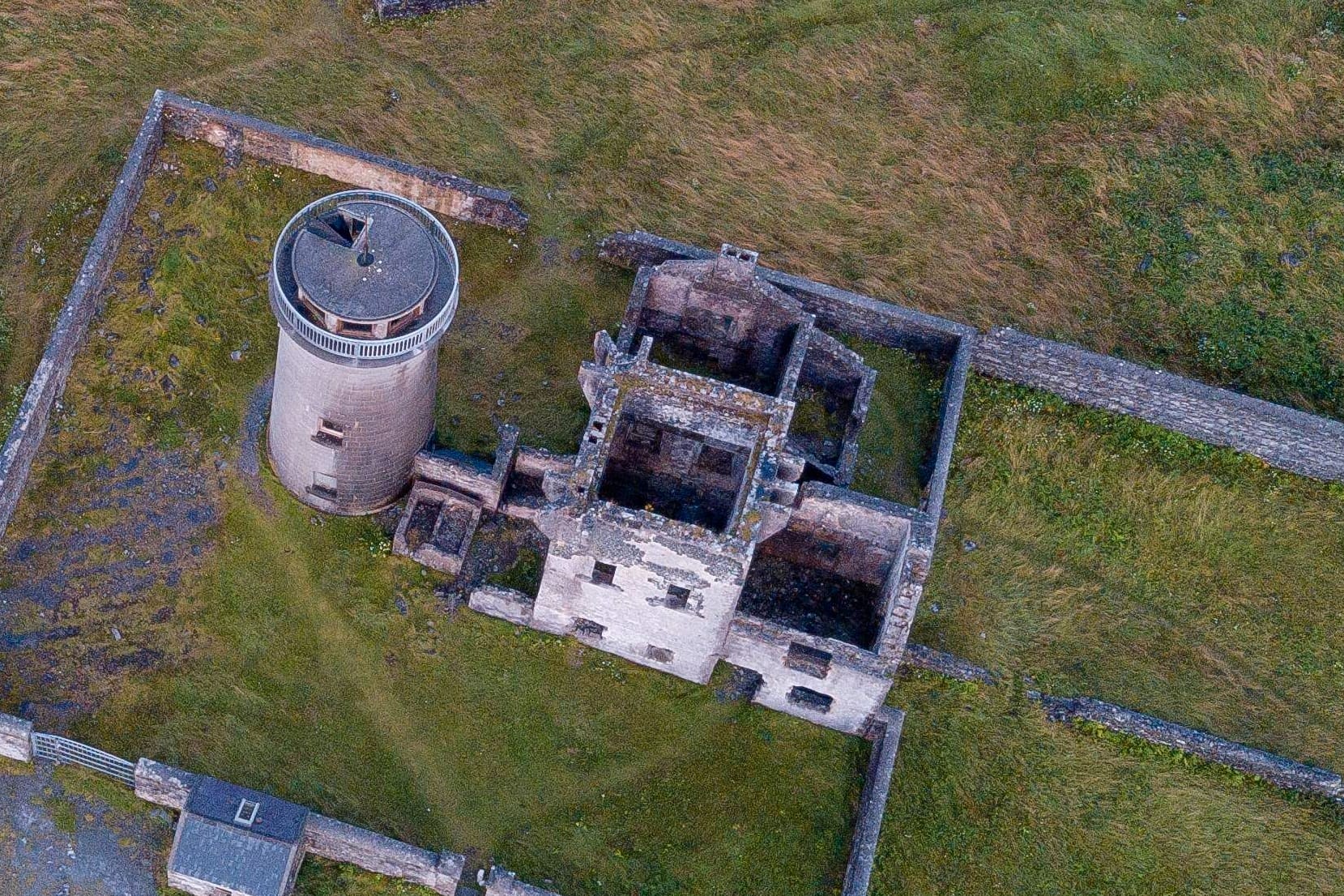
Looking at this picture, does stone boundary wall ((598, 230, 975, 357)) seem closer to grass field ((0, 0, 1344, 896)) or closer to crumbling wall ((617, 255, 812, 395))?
grass field ((0, 0, 1344, 896))

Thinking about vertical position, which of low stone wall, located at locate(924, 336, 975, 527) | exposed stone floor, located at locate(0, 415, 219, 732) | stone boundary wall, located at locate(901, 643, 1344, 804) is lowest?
exposed stone floor, located at locate(0, 415, 219, 732)

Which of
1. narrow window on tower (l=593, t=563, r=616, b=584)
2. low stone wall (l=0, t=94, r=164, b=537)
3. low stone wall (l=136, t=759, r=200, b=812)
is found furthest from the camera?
low stone wall (l=0, t=94, r=164, b=537)

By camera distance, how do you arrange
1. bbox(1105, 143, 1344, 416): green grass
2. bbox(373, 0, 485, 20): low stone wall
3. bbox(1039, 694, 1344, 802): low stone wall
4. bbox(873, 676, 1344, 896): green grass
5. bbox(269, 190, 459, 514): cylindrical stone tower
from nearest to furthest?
bbox(269, 190, 459, 514): cylindrical stone tower
bbox(873, 676, 1344, 896): green grass
bbox(1039, 694, 1344, 802): low stone wall
bbox(1105, 143, 1344, 416): green grass
bbox(373, 0, 485, 20): low stone wall

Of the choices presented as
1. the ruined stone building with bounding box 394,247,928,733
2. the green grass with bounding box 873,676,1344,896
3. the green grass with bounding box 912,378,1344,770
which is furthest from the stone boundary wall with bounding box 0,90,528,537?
the green grass with bounding box 873,676,1344,896

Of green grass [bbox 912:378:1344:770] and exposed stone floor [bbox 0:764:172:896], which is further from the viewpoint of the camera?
green grass [bbox 912:378:1344:770]

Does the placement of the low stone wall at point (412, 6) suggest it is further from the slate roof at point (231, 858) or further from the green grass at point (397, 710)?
the slate roof at point (231, 858)

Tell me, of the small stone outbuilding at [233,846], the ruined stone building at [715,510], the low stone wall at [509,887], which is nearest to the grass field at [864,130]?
the ruined stone building at [715,510]

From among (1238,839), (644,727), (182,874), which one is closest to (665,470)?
(644,727)
